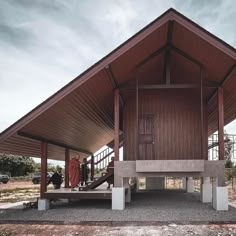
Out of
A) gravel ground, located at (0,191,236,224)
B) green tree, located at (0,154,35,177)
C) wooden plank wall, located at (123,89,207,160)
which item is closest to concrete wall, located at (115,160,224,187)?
gravel ground, located at (0,191,236,224)

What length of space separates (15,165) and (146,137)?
37138 millimetres

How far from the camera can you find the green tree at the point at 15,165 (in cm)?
4669

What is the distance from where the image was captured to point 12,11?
10648 mm

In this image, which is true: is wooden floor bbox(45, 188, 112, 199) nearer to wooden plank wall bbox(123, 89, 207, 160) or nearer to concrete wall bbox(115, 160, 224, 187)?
concrete wall bbox(115, 160, 224, 187)

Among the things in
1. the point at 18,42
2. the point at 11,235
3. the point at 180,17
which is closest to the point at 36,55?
the point at 18,42

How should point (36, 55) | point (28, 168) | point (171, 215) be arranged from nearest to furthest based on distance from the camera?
point (171, 215)
point (36, 55)
point (28, 168)

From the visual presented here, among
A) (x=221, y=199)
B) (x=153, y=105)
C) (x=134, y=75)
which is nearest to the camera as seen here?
(x=221, y=199)

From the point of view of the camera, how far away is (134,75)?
43.9 feet

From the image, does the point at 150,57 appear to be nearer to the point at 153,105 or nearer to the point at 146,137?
the point at 153,105

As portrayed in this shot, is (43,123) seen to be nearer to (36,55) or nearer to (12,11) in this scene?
(36,55)

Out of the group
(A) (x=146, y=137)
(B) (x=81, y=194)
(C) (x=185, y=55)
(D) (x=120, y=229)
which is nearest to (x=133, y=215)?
(D) (x=120, y=229)

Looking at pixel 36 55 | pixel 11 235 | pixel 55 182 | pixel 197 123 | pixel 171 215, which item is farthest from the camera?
pixel 55 182

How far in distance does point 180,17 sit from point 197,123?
5.46m

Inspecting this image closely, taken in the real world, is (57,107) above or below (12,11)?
below
